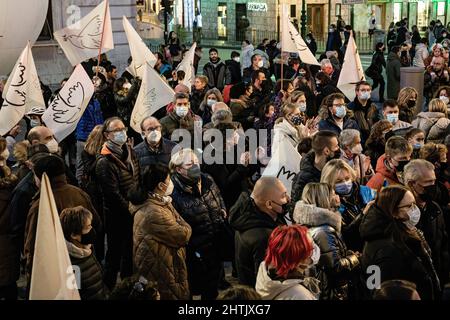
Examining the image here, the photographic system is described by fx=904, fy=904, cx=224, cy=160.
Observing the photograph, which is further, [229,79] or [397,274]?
[229,79]

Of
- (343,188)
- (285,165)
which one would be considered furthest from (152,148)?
(343,188)

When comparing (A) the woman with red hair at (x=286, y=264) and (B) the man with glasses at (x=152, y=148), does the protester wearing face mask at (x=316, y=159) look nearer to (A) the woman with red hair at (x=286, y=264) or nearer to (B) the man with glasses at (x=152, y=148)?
(B) the man with glasses at (x=152, y=148)

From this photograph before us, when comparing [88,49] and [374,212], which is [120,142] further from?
[88,49]

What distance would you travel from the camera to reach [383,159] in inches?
311

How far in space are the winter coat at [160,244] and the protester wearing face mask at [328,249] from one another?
3.17 feet

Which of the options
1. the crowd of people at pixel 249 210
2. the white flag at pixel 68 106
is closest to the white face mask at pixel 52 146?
the crowd of people at pixel 249 210

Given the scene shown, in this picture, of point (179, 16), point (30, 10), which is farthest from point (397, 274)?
point (179, 16)

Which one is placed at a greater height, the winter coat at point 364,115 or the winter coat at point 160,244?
the winter coat at point 364,115

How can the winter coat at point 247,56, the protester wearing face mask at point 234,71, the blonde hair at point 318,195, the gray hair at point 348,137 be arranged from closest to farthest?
the blonde hair at point 318,195, the gray hair at point 348,137, the protester wearing face mask at point 234,71, the winter coat at point 247,56

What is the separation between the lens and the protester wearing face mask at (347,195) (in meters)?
6.69

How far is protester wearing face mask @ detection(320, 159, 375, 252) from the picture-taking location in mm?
6691

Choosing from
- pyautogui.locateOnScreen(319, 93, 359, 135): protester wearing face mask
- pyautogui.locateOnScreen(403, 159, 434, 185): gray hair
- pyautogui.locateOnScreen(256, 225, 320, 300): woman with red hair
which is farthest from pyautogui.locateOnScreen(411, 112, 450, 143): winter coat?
pyautogui.locateOnScreen(256, 225, 320, 300): woman with red hair

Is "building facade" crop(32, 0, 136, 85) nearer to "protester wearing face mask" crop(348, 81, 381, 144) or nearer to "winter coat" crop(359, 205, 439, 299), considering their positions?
"protester wearing face mask" crop(348, 81, 381, 144)

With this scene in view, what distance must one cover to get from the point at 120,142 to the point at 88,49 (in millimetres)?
4847
